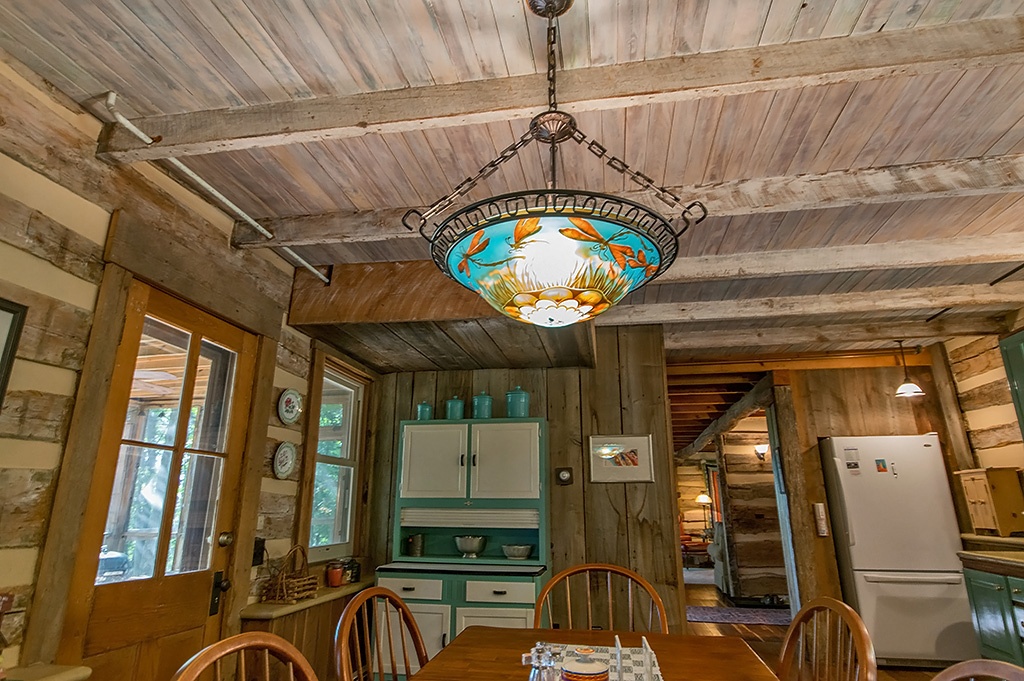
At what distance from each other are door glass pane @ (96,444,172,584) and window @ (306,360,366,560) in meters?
1.13

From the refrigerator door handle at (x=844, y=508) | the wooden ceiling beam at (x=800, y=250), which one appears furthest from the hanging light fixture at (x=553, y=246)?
the refrigerator door handle at (x=844, y=508)

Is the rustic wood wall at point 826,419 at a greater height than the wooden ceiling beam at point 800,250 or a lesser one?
lesser

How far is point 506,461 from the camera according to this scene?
3.93 meters

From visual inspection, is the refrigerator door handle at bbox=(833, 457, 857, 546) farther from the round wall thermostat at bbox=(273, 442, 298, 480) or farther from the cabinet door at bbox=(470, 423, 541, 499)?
the round wall thermostat at bbox=(273, 442, 298, 480)

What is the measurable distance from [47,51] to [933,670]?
6.33 m

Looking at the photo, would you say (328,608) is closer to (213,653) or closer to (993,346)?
(213,653)

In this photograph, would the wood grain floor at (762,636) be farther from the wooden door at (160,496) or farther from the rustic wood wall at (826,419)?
the wooden door at (160,496)

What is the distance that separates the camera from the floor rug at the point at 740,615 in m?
6.30

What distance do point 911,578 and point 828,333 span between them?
203 centimetres

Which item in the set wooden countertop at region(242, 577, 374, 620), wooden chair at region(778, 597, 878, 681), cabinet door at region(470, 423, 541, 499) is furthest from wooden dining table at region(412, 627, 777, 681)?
cabinet door at region(470, 423, 541, 499)

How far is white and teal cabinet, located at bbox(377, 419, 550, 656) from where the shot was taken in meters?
3.74

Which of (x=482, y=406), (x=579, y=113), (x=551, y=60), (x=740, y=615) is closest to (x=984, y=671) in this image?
(x=551, y=60)

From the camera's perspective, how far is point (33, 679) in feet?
5.17

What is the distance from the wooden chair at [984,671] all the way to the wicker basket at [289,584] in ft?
9.00
